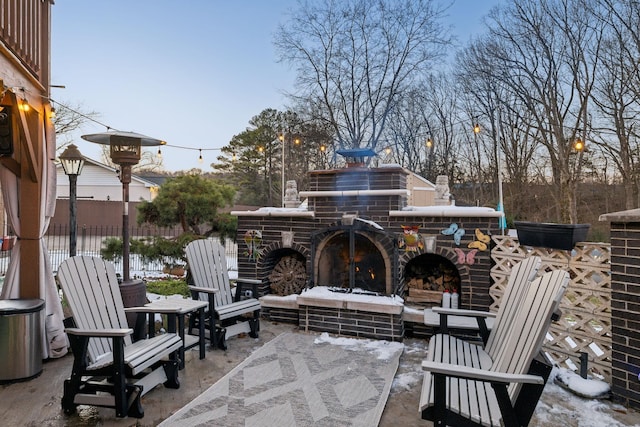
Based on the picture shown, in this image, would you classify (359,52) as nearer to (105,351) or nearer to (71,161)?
(71,161)

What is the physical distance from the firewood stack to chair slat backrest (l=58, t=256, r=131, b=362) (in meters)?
3.31

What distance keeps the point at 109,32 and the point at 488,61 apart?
11.1 meters

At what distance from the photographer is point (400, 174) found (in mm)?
4660

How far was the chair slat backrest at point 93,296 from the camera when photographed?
2.73m

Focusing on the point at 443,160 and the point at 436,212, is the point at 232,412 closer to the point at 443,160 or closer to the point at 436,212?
the point at 436,212

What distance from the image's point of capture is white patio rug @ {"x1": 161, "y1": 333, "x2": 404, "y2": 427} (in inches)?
100

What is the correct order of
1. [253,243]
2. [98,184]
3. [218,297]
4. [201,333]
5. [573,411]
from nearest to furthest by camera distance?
[573,411] → [201,333] → [218,297] → [253,243] → [98,184]

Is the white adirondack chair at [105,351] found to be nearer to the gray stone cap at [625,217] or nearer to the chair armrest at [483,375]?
the chair armrest at [483,375]

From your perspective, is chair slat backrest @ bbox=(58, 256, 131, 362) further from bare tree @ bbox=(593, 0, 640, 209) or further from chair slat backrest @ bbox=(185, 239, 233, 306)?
bare tree @ bbox=(593, 0, 640, 209)

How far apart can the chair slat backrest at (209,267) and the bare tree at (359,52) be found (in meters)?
9.52

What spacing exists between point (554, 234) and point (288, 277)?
3.31 m

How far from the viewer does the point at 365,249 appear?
495 cm

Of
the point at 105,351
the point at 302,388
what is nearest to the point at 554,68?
the point at 302,388

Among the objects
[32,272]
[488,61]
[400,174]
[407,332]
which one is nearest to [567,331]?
[407,332]
